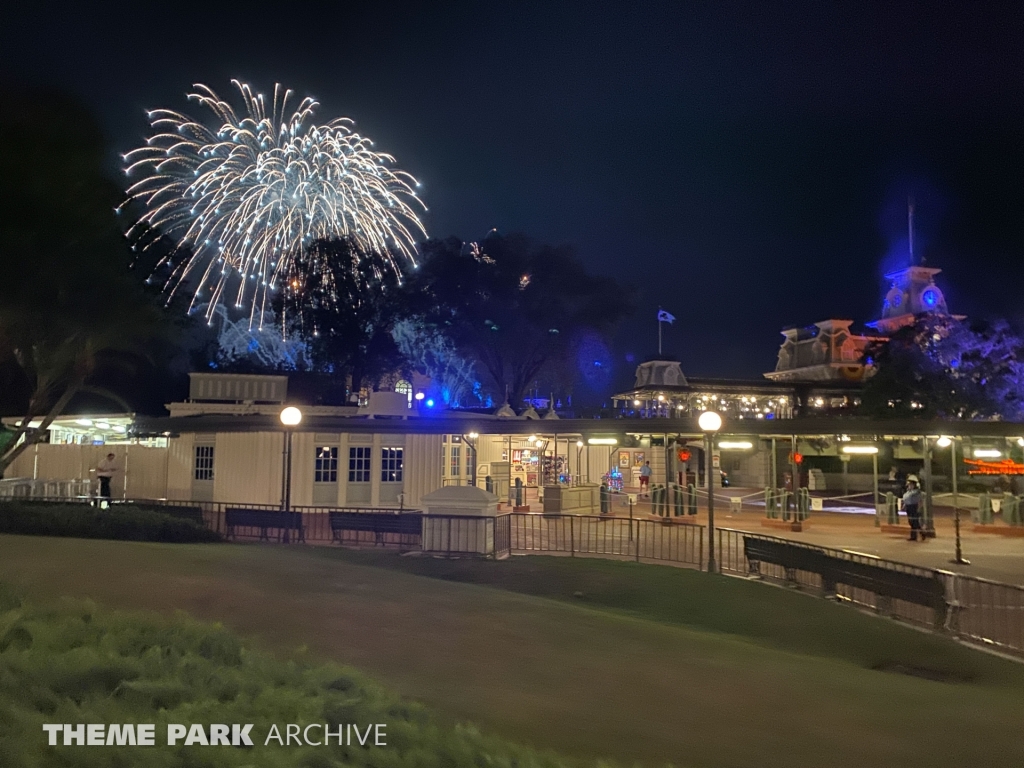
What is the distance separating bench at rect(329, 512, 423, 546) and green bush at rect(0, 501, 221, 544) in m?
2.95

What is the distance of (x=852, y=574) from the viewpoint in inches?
512

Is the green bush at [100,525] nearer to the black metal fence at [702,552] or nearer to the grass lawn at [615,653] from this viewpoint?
the grass lawn at [615,653]

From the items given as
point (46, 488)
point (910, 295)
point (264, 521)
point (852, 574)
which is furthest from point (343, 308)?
point (910, 295)

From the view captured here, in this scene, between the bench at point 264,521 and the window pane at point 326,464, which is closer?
the bench at point 264,521

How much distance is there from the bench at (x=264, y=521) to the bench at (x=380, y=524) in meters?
0.83

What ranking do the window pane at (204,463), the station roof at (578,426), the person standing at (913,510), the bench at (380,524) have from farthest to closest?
the window pane at (204,463) → the station roof at (578,426) → the person standing at (913,510) → the bench at (380,524)

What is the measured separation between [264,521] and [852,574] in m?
12.3

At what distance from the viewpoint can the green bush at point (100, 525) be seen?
1591 centimetres

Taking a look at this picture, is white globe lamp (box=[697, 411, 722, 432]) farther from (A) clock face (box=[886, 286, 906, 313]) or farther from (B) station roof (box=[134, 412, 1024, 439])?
(A) clock face (box=[886, 286, 906, 313])

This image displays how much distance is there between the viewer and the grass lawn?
235 inches

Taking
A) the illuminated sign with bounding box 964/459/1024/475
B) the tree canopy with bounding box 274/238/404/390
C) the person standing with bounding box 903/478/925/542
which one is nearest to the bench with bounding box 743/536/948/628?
the person standing with bounding box 903/478/925/542

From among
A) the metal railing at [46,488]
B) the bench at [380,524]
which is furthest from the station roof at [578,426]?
the bench at [380,524]

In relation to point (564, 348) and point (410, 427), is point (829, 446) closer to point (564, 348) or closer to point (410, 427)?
point (410, 427)

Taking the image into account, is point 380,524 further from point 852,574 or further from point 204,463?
point 204,463
